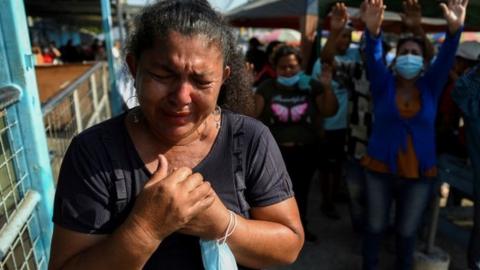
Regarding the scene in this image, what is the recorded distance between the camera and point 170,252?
1.17 meters

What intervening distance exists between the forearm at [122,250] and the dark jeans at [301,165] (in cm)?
258

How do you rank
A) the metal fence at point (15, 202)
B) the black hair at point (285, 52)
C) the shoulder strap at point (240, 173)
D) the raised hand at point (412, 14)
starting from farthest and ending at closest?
the black hair at point (285, 52) < the raised hand at point (412, 14) < the metal fence at point (15, 202) < the shoulder strap at point (240, 173)

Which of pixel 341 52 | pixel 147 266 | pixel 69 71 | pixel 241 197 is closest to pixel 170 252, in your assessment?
pixel 147 266

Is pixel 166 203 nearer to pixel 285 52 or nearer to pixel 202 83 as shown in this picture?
pixel 202 83

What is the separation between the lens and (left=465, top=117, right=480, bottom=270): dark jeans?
2697mm

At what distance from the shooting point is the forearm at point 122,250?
980 millimetres

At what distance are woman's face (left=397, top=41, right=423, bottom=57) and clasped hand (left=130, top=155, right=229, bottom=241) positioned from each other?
2.38m

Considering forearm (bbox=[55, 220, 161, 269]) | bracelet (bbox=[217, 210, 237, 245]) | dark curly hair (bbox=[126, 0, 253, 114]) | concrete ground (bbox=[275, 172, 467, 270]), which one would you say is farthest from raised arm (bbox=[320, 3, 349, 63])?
forearm (bbox=[55, 220, 161, 269])

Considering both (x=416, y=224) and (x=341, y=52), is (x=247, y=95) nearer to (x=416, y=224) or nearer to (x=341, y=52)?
(x=416, y=224)

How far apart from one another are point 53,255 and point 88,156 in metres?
0.28

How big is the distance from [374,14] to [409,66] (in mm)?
442

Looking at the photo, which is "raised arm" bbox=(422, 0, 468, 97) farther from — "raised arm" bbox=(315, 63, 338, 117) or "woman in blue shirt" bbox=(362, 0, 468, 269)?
"raised arm" bbox=(315, 63, 338, 117)

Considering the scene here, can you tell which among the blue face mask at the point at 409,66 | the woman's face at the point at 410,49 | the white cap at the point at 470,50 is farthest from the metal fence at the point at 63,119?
the white cap at the point at 470,50

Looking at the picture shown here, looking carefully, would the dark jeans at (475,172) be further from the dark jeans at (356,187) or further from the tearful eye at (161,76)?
the tearful eye at (161,76)
